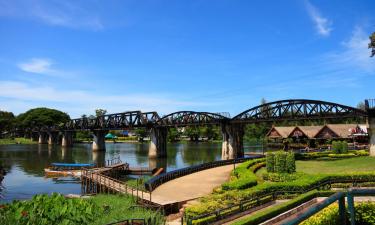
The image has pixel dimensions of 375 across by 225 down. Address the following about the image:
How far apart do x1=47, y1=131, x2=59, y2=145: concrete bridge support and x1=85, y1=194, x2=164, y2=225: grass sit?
157m

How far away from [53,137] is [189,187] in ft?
520

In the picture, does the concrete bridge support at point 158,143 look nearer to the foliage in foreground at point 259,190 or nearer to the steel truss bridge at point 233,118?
the steel truss bridge at point 233,118

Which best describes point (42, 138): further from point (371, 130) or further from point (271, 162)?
point (271, 162)

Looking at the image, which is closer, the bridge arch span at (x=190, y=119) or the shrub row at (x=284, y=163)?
the shrub row at (x=284, y=163)

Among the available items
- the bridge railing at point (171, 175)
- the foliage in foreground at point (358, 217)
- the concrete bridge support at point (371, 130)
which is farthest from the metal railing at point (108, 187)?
the concrete bridge support at point (371, 130)

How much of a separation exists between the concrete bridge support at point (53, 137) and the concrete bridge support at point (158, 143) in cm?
9199

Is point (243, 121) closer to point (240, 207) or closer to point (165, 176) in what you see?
point (165, 176)

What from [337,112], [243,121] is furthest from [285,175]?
[243,121]

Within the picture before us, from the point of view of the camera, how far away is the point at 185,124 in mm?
100500

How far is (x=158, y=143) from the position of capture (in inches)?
4050

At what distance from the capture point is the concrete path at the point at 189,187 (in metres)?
31.7

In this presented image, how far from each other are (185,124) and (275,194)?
7271cm

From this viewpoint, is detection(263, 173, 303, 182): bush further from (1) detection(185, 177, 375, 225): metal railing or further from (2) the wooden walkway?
(2) the wooden walkway

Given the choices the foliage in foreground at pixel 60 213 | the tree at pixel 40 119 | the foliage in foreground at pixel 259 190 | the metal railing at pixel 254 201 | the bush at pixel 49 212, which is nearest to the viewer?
the bush at pixel 49 212
